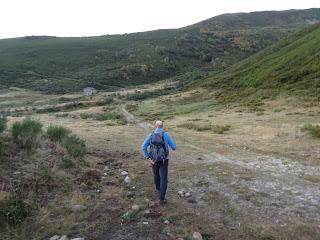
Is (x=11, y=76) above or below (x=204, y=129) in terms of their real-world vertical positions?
below

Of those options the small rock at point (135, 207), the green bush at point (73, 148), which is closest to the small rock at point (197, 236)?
the small rock at point (135, 207)

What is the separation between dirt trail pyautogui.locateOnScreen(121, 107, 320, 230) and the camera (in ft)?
34.3

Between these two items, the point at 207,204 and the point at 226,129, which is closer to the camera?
the point at 207,204

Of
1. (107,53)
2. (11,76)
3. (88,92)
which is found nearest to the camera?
(88,92)

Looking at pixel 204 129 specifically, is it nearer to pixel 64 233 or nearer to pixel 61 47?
pixel 64 233

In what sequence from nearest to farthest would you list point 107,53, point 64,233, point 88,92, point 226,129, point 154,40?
point 64,233 < point 226,129 < point 88,92 < point 107,53 < point 154,40

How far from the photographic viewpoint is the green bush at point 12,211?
9508mm

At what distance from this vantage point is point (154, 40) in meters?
184

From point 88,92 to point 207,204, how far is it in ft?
302

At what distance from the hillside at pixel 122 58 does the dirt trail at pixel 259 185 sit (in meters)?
102

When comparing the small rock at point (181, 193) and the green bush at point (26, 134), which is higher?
the green bush at point (26, 134)

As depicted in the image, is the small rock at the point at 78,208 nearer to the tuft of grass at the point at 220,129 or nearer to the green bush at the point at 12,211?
the green bush at the point at 12,211

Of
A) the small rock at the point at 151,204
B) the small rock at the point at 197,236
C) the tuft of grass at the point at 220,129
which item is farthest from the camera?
the tuft of grass at the point at 220,129

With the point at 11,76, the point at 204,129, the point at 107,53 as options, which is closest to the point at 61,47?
the point at 107,53
